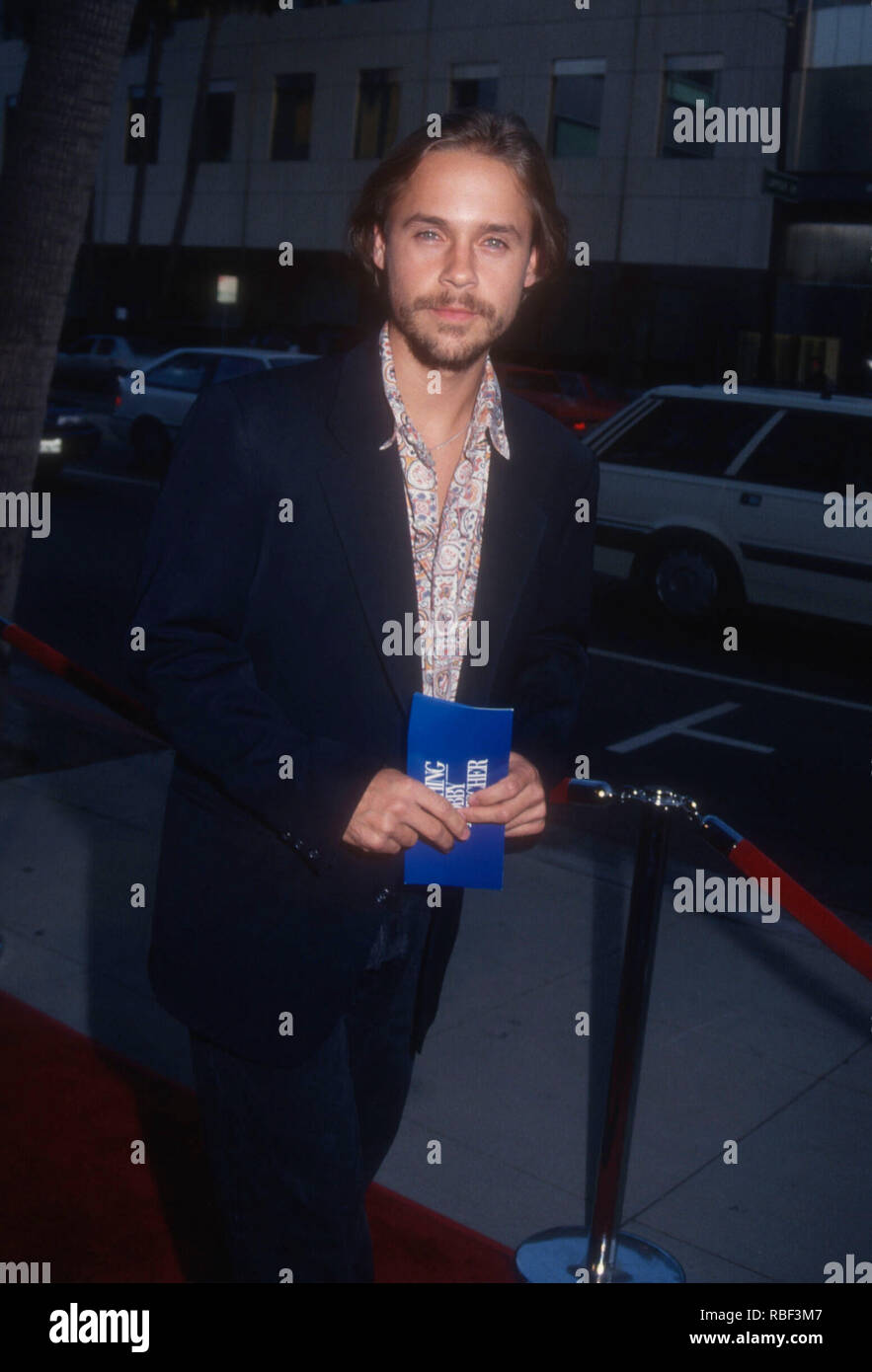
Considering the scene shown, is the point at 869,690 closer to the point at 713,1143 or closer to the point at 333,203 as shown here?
the point at 713,1143

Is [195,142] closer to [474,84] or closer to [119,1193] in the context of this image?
[474,84]

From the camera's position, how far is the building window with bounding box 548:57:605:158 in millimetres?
30641

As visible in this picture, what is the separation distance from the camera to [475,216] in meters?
2.18

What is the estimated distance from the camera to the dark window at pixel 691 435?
10188 millimetres

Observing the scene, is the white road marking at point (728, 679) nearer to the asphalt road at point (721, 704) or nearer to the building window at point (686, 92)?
the asphalt road at point (721, 704)

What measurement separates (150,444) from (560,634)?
54.4 ft

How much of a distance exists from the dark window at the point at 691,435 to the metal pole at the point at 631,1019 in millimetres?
7724

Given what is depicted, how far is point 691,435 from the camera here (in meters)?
10.4

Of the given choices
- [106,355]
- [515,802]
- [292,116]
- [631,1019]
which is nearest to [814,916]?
[631,1019]

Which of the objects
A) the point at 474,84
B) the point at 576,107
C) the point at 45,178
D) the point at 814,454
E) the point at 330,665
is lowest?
the point at 330,665

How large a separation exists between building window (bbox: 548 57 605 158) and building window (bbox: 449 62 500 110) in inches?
55.2

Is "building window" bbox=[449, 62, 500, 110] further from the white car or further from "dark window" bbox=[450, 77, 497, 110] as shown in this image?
the white car

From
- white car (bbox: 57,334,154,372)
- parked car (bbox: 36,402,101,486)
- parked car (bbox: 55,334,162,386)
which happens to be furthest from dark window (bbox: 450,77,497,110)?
→ parked car (bbox: 36,402,101,486)

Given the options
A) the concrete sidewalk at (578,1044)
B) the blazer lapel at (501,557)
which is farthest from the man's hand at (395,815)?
the concrete sidewalk at (578,1044)
